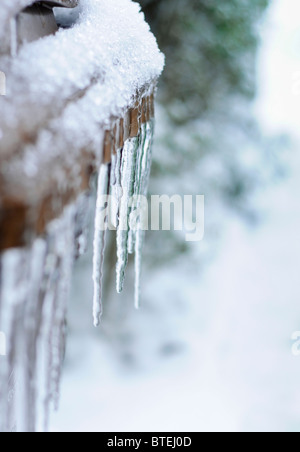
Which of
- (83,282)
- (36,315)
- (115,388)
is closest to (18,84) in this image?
(36,315)

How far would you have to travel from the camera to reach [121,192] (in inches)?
33.9

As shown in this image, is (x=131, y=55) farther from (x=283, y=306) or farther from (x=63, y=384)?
(x=283, y=306)

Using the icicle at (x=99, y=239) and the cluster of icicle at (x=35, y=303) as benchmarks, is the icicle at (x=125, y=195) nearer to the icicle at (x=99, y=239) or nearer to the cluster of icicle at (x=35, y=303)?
the icicle at (x=99, y=239)

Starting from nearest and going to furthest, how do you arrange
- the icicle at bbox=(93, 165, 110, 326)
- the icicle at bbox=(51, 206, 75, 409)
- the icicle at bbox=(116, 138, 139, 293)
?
the icicle at bbox=(51, 206, 75, 409) < the icicle at bbox=(93, 165, 110, 326) < the icicle at bbox=(116, 138, 139, 293)

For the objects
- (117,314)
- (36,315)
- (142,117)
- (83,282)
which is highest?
(83,282)

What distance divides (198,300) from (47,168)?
16.3 feet

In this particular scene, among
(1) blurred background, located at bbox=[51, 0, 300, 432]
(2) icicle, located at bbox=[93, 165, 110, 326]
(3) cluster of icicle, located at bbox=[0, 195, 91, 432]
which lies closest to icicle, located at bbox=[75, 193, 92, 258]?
(3) cluster of icicle, located at bbox=[0, 195, 91, 432]

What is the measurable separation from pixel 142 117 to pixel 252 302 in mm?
4874

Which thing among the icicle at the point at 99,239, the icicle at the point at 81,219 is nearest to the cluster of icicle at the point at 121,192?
the icicle at the point at 99,239

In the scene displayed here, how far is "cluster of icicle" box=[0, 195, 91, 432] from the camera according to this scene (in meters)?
0.37

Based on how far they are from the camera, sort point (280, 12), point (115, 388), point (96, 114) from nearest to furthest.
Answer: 1. point (96, 114)
2. point (115, 388)
3. point (280, 12)

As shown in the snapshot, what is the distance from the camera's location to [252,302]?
5.45 m

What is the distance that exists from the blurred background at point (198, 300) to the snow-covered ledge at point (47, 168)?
3.21 metres

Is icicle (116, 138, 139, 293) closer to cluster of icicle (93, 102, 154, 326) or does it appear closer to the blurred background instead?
cluster of icicle (93, 102, 154, 326)
